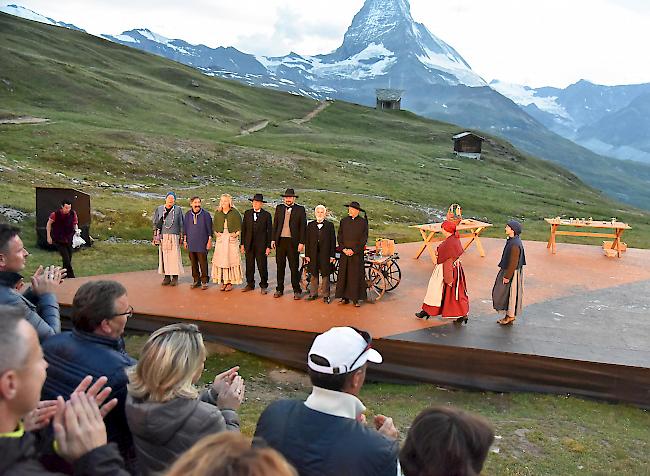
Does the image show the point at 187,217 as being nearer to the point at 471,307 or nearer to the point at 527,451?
the point at 471,307

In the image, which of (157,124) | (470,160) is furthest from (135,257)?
(470,160)

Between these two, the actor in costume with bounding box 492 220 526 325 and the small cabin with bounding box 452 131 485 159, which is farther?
the small cabin with bounding box 452 131 485 159

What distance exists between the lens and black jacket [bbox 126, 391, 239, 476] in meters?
2.90

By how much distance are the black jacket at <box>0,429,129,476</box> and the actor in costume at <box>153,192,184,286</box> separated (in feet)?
28.8

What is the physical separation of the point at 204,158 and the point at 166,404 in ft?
118

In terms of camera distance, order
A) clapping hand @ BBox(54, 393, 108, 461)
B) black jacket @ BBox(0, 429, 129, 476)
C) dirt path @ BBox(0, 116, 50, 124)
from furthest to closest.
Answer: dirt path @ BBox(0, 116, 50, 124)
clapping hand @ BBox(54, 393, 108, 461)
black jacket @ BBox(0, 429, 129, 476)

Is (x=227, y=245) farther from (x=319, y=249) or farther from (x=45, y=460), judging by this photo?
(x=45, y=460)

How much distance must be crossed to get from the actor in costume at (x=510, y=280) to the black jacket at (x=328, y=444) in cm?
726

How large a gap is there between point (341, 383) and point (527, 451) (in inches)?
166

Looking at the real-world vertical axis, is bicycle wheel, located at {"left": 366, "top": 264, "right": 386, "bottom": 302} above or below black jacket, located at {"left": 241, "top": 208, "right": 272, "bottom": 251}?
below

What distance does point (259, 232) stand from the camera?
10.8 meters

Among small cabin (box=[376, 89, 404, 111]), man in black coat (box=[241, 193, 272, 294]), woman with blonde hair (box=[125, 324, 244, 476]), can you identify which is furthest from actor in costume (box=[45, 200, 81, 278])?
small cabin (box=[376, 89, 404, 111])

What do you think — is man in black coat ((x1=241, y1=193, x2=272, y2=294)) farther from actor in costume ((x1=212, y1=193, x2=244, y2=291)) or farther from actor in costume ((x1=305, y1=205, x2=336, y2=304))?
actor in costume ((x1=305, y1=205, x2=336, y2=304))

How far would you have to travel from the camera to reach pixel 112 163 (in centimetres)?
3150
